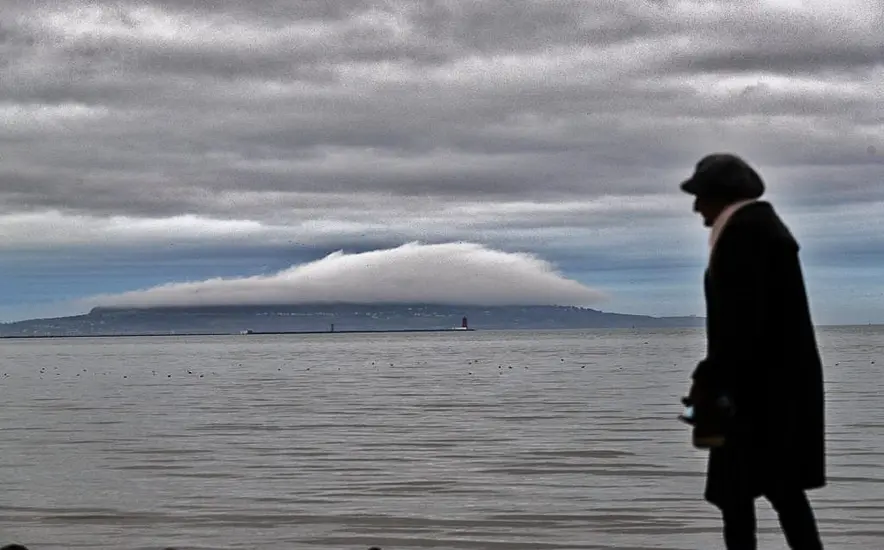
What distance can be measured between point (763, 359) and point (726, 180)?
3.25 ft

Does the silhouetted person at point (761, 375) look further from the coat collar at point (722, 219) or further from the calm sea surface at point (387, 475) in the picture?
the calm sea surface at point (387, 475)

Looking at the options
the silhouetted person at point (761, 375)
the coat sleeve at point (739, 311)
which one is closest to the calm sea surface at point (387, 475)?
the silhouetted person at point (761, 375)

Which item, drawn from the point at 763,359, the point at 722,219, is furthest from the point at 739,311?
the point at 722,219

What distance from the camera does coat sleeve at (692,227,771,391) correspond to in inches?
263

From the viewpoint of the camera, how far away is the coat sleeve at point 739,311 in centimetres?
668

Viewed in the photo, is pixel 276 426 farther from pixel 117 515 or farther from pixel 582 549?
pixel 582 549

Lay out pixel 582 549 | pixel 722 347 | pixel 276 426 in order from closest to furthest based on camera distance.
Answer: pixel 722 347
pixel 582 549
pixel 276 426

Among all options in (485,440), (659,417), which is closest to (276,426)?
(485,440)

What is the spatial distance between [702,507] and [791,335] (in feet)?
28.5

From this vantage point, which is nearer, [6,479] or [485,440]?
[6,479]

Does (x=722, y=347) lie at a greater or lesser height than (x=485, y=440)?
greater

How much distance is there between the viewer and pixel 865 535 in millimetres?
13023

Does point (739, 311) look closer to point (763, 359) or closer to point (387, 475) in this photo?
point (763, 359)

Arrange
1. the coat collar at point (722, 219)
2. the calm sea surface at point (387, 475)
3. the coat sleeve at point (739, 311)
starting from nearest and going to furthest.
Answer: the coat sleeve at point (739, 311), the coat collar at point (722, 219), the calm sea surface at point (387, 475)
